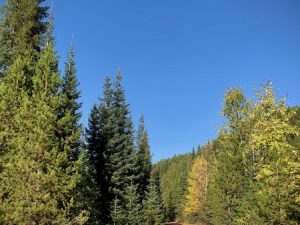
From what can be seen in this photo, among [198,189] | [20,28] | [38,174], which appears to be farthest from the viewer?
[198,189]

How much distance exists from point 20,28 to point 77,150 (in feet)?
33.8

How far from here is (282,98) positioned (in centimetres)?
3569

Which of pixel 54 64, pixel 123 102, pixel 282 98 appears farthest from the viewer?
pixel 123 102

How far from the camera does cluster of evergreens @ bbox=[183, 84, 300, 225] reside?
2508 cm

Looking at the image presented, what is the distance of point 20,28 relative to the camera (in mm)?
30344

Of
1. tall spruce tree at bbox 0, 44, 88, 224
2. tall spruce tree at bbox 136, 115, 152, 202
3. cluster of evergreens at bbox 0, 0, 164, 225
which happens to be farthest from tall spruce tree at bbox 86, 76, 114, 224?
tall spruce tree at bbox 136, 115, 152, 202

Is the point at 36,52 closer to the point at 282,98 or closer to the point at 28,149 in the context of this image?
the point at 28,149

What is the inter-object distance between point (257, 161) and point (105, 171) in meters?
14.0

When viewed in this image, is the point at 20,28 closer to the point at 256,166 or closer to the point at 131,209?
the point at 131,209

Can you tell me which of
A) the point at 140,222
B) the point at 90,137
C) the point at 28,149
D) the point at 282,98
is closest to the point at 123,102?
the point at 90,137

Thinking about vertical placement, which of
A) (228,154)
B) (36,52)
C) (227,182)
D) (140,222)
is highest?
(36,52)

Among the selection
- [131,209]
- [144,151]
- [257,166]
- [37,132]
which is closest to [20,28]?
[37,132]

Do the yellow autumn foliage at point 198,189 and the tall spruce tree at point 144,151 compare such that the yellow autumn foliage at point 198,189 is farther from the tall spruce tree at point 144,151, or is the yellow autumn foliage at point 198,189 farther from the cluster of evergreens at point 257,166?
the cluster of evergreens at point 257,166

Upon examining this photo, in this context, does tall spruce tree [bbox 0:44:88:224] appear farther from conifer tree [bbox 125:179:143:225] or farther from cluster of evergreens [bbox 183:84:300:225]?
conifer tree [bbox 125:179:143:225]
